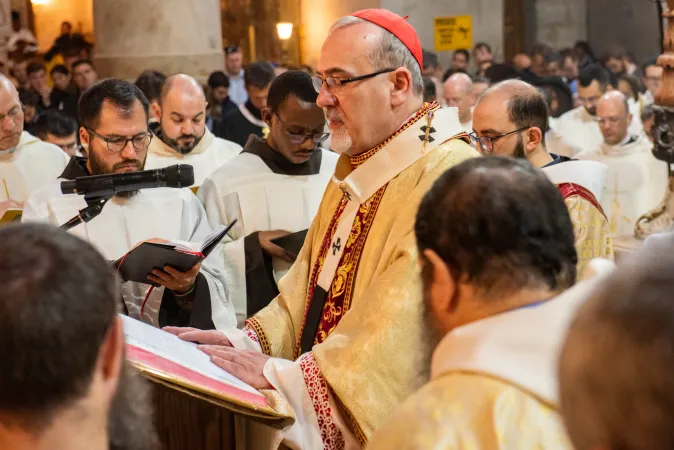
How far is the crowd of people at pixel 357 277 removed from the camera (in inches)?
55.9

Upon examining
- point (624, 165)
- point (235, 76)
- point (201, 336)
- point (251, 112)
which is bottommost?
point (624, 165)

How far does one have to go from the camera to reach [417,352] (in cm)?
289

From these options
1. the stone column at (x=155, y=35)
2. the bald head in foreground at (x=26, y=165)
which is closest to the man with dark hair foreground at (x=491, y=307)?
the bald head in foreground at (x=26, y=165)

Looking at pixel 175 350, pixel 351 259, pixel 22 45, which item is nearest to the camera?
pixel 175 350

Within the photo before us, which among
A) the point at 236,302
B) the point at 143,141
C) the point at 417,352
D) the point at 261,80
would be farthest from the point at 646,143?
the point at 417,352

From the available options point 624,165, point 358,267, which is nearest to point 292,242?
point 358,267

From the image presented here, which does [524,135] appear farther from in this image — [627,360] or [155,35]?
[155,35]

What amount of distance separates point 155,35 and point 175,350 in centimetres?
→ 851

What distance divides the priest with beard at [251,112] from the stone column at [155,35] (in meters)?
1.47

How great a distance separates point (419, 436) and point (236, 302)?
10.8 feet

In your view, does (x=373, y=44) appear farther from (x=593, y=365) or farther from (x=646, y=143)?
(x=646, y=143)

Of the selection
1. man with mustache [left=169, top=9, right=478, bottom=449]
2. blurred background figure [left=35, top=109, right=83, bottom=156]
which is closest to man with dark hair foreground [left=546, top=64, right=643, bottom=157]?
blurred background figure [left=35, top=109, right=83, bottom=156]

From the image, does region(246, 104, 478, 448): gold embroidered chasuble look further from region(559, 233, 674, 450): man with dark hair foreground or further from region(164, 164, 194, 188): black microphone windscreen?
region(559, 233, 674, 450): man with dark hair foreground

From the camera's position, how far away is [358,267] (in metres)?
3.32
